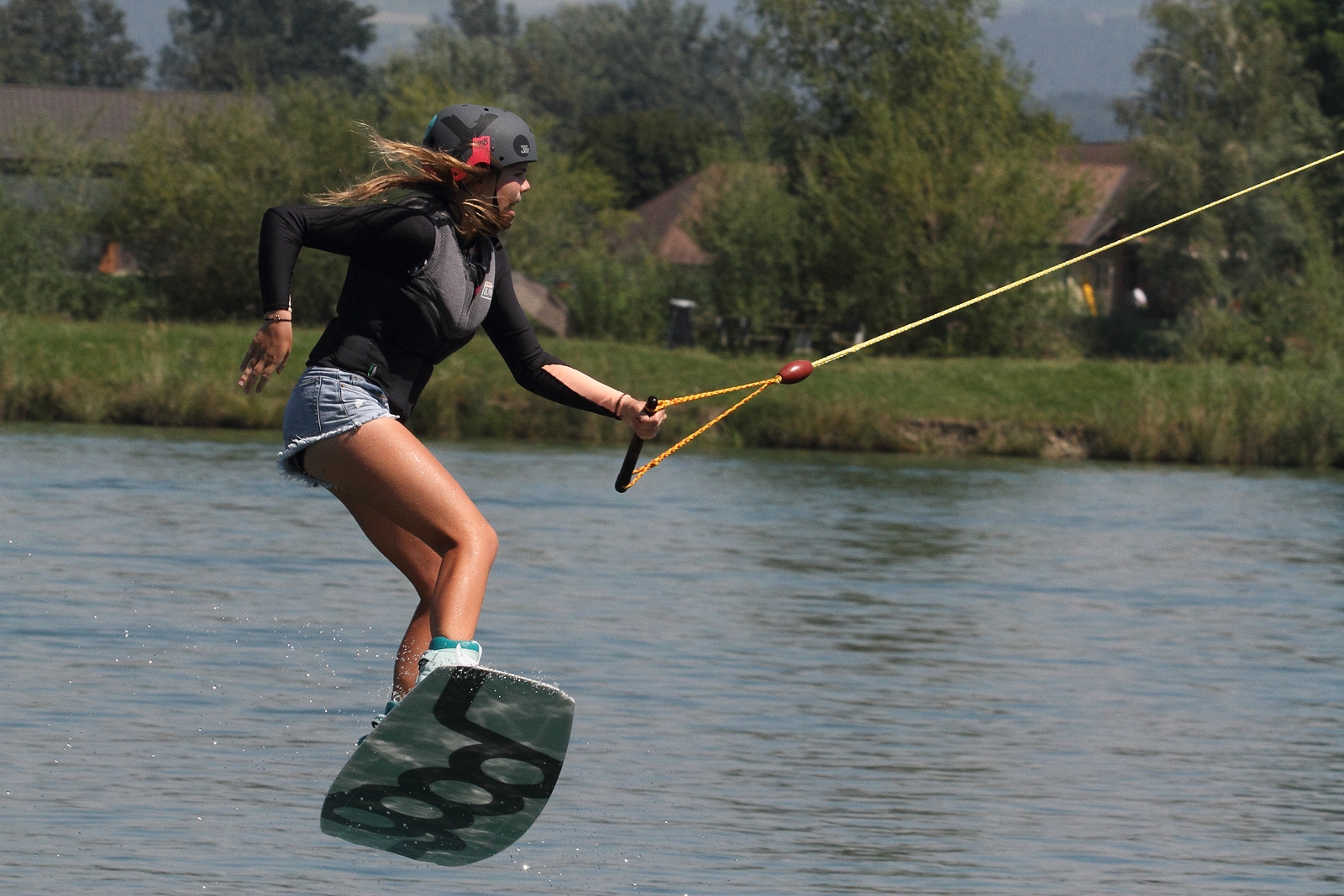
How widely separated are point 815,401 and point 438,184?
88.8ft

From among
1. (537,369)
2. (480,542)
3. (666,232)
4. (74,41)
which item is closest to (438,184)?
(537,369)

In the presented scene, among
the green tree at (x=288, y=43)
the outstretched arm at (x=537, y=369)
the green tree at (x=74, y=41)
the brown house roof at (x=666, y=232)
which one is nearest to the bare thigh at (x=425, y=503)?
the outstretched arm at (x=537, y=369)

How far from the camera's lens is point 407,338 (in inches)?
235

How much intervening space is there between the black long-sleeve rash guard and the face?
12 cm

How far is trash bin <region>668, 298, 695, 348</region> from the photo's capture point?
136ft

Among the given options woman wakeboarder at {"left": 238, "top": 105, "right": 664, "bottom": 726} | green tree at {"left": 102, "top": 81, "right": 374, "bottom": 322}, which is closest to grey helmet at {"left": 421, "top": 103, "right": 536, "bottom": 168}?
woman wakeboarder at {"left": 238, "top": 105, "right": 664, "bottom": 726}

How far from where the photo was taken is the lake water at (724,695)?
6699 mm

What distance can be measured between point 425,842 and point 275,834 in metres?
0.81

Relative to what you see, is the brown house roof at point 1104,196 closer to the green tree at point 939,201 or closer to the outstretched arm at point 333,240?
the green tree at point 939,201

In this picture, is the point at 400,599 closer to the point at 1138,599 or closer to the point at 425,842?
the point at 1138,599

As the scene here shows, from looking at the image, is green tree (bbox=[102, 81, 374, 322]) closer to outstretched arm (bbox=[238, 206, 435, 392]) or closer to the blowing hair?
the blowing hair

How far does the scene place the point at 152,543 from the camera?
16.2 m

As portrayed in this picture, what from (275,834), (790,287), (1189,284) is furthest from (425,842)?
(1189,284)

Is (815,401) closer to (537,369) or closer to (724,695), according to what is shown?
(724,695)
